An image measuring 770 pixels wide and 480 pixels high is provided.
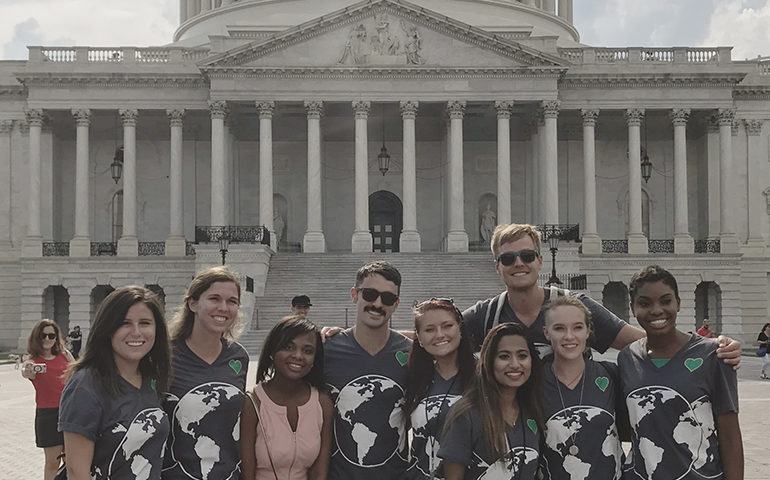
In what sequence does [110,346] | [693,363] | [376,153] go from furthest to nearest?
[376,153] < [693,363] < [110,346]

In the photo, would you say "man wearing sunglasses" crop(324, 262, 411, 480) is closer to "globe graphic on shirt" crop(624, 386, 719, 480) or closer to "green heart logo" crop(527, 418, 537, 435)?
"green heart logo" crop(527, 418, 537, 435)

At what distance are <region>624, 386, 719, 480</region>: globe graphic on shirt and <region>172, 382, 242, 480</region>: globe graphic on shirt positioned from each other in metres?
3.24

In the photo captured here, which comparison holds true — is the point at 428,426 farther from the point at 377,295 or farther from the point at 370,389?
the point at 377,295

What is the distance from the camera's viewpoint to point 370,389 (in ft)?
25.3

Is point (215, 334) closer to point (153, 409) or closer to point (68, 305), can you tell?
point (153, 409)

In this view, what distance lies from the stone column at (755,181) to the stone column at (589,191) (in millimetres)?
10509

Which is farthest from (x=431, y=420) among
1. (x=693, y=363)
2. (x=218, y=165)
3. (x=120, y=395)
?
(x=218, y=165)

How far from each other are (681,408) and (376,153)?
50741 mm

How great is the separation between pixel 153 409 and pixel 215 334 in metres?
0.97

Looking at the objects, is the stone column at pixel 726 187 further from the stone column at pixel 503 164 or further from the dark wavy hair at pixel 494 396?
the dark wavy hair at pixel 494 396

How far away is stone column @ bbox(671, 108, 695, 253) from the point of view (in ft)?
169

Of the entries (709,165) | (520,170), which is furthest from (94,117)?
(709,165)

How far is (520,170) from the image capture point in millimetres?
56625

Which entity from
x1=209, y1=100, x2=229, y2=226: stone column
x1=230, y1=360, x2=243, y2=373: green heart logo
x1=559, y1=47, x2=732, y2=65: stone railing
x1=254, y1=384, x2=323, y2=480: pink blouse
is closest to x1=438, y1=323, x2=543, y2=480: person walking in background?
x1=254, y1=384, x2=323, y2=480: pink blouse
